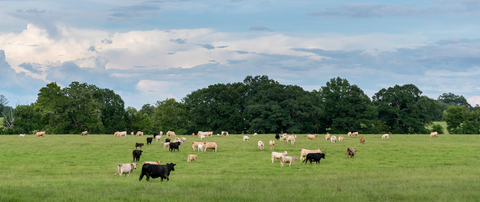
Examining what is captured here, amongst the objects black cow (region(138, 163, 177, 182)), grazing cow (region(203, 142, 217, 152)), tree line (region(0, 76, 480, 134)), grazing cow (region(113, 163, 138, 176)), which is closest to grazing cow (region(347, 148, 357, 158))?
grazing cow (region(203, 142, 217, 152))

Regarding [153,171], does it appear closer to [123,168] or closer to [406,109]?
[123,168]

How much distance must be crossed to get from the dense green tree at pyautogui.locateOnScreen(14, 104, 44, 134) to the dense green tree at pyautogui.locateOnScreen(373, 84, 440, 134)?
7159 cm

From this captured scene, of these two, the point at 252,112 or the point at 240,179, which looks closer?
the point at 240,179

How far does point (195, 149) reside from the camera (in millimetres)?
31891

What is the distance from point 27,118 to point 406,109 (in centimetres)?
7971

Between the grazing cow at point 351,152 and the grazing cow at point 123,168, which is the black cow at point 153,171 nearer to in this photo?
the grazing cow at point 123,168

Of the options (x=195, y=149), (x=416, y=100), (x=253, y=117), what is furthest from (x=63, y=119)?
(x=416, y=100)

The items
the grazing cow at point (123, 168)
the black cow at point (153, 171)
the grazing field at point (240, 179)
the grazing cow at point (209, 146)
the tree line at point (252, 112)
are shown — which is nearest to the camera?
the grazing field at point (240, 179)

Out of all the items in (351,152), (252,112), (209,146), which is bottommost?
(351,152)

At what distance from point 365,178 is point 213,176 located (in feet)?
23.7

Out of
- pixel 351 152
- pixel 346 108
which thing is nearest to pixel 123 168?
pixel 351 152

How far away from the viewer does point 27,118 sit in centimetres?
7619

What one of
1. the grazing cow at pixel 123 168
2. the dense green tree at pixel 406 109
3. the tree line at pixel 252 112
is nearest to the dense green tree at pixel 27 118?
the tree line at pixel 252 112

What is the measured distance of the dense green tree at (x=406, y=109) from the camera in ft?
253
